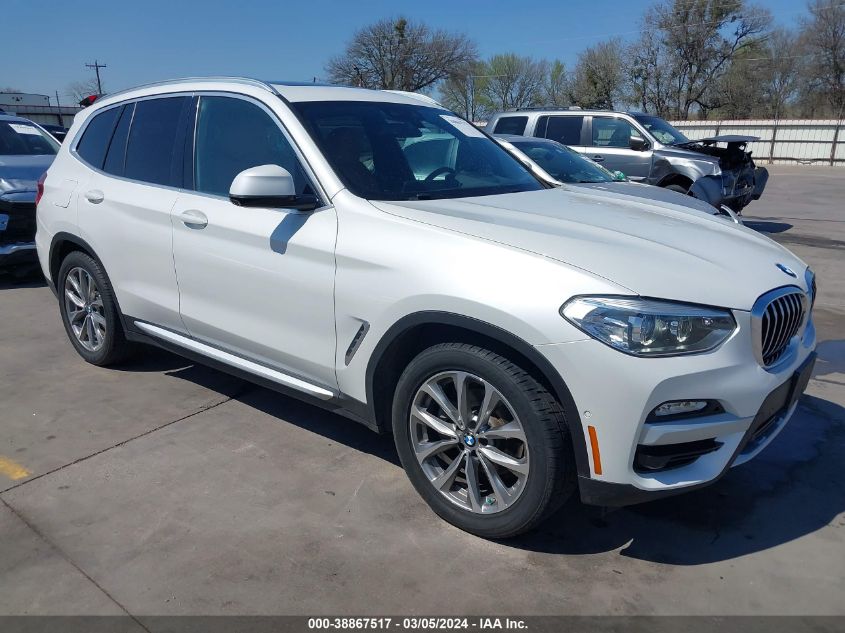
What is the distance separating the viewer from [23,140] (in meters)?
8.72

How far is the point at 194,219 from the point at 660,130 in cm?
1066

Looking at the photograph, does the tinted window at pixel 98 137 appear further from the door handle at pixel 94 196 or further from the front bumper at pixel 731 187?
the front bumper at pixel 731 187

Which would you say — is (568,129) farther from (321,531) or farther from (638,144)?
(321,531)

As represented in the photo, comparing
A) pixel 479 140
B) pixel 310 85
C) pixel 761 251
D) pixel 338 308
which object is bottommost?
pixel 338 308

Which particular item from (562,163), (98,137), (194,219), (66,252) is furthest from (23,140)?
(562,163)

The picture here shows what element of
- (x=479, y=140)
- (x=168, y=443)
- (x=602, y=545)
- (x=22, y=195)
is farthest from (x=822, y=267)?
(x=22, y=195)

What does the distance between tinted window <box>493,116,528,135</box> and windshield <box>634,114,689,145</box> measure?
1.96m

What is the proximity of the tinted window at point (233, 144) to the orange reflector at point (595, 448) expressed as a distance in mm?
1807

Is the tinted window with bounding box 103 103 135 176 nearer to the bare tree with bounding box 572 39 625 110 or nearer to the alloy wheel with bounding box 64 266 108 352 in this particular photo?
the alloy wheel with bounding box 64 266 108 352

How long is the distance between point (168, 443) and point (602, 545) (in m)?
2.38

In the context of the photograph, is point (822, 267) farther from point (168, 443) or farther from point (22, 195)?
point (22, 195)

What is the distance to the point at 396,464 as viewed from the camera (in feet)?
12.2

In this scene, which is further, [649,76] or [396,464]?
[649,76]

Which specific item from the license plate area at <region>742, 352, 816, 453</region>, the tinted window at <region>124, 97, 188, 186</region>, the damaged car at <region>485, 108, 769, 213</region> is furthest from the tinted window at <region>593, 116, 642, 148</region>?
the license plate area at <region>742, 352, 816, 453</region>
